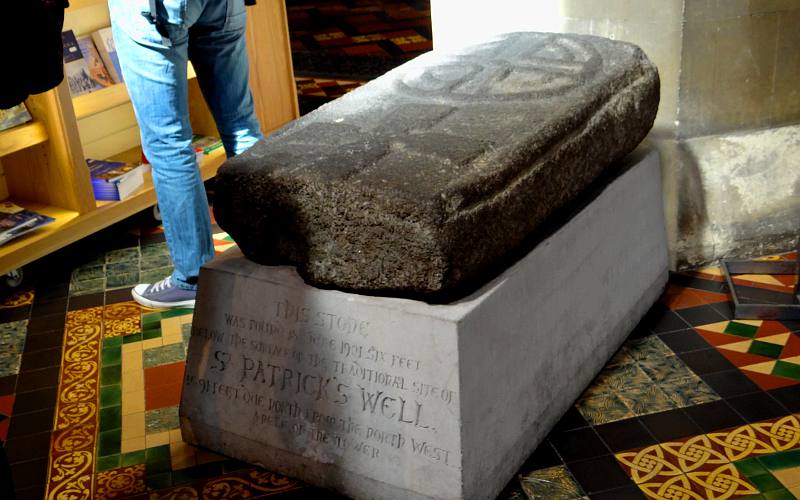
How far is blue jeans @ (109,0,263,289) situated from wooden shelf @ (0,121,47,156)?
55 cm

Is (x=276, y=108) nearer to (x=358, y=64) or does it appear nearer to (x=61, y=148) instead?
(x=61, y=148)

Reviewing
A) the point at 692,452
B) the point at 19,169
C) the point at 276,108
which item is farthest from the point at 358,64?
the point at 692,452

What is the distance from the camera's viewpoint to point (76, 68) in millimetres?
3502

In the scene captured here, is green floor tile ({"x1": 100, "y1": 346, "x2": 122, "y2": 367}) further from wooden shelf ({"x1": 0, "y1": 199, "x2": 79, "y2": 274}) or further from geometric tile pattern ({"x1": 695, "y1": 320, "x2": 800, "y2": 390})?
geometric tile pattern ({"x1": 695, "y1": 320, "x2": 800, "y2": 390})

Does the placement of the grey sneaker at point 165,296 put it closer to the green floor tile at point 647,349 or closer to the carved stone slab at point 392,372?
the carved stone slab at point 392,372

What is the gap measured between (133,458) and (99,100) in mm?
1595

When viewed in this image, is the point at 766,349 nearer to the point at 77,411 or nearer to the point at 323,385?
the point at 323,385

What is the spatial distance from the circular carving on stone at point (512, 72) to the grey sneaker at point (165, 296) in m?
0.96

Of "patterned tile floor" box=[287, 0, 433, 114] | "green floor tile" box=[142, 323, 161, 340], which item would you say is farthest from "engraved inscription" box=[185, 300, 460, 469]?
"patterned tile floor" box=[287, 0, 433, 114]

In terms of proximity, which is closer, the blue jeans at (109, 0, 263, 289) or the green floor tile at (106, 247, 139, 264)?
the blue jeans at (109, 0, 263, 289)

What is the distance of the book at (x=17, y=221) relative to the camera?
3145 millimetres

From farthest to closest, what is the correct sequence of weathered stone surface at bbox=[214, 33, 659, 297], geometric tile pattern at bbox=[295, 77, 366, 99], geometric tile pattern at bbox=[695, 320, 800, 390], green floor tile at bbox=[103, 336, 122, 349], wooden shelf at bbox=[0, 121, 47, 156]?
1. geometric tile pattern at bbox=[295, 77, 366, 99]
2. wooden shelf at bbox=[0, 121, 47, 156]
3. green floor tile at bbox=[103, 336, 122, 349]
4. geometric tile pattern at bbox=[695, 320, 800, 390]
5. weathered stone surface at bbox=[214, 33, 659, 297]

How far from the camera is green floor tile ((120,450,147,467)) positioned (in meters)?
2.29

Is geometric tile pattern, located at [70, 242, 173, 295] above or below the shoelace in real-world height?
below
